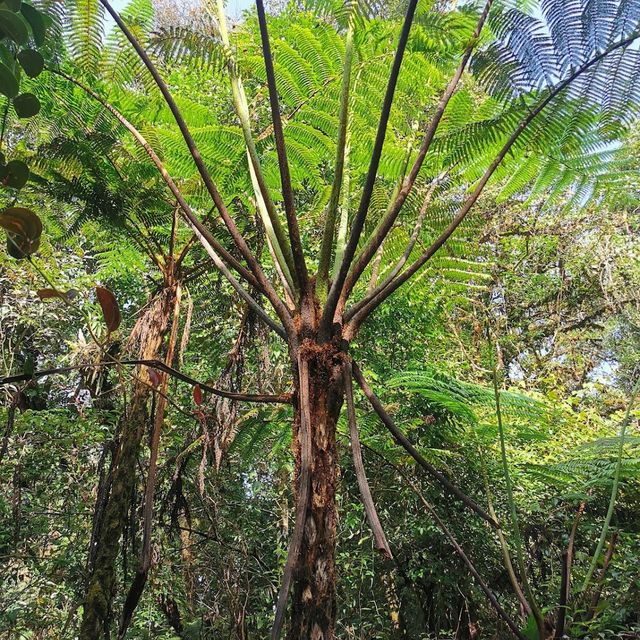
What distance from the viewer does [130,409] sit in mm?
1832

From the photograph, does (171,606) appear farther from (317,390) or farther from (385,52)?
(385,52)

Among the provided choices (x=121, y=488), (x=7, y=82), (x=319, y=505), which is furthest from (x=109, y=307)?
(x=121, y=488)

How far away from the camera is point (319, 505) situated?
1010 mm

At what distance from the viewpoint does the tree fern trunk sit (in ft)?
3.01

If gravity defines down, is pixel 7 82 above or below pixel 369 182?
below

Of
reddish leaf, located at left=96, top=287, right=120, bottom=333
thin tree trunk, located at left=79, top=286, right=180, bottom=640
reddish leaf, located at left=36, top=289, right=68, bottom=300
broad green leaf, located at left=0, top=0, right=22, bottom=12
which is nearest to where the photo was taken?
broad green leaf, located at left=0, top=0, right=22, bottom=12

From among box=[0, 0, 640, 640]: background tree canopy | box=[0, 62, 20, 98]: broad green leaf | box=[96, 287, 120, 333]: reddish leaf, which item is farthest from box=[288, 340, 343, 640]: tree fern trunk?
box=[0, 62, 20, 98]: broad green leaf

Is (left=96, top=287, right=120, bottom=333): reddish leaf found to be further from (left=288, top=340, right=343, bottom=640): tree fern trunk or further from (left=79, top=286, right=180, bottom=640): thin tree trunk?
(left=79, top=286, right=180, bottom=640): thin tree trunk

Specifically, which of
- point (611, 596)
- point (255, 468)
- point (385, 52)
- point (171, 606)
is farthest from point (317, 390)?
point (171, 606)

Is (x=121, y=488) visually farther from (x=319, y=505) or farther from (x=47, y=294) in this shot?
(x=47, y=294)

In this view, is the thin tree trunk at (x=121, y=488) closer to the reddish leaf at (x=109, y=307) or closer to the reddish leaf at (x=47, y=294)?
the reddish leaf at (x=109, y=307)

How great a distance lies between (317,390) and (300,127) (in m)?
1.22

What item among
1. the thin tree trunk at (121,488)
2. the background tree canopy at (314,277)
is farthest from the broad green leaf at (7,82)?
the thin tree trunk at (121,488)

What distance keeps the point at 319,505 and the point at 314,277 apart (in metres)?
0.56
